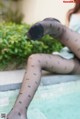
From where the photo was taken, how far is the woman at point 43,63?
5.73ft

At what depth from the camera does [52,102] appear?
2.02m

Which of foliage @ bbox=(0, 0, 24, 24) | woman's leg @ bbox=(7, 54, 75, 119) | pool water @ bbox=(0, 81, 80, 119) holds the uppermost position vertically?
woman's leg @ bbox=(7, 54, 75, 119)

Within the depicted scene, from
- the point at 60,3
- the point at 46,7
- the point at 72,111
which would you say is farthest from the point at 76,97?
the point at 46,7

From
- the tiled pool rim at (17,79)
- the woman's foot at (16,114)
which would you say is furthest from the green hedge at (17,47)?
the woman's foot at (16,114)

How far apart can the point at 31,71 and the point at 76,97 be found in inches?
17.1

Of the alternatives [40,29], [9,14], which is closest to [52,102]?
[40,29]

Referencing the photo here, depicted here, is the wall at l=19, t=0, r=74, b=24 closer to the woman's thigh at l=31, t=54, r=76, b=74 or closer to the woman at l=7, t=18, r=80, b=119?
the woman at l=7, t=18, r=80, b=119

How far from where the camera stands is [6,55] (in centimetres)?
228

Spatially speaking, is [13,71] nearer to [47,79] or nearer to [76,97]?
[47,79]

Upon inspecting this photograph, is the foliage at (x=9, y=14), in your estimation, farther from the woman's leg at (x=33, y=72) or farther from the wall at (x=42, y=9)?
the woman's leg at (x=33, y=72)

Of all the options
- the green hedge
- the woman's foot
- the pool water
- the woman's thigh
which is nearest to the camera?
the woman's foot

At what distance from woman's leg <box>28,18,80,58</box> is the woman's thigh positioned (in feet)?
0.40

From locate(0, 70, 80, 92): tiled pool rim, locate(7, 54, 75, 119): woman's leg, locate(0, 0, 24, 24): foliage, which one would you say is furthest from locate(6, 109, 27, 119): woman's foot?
locate(0, 0, 24, 24): foliage

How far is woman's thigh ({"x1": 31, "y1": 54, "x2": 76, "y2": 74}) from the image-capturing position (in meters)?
2.08
